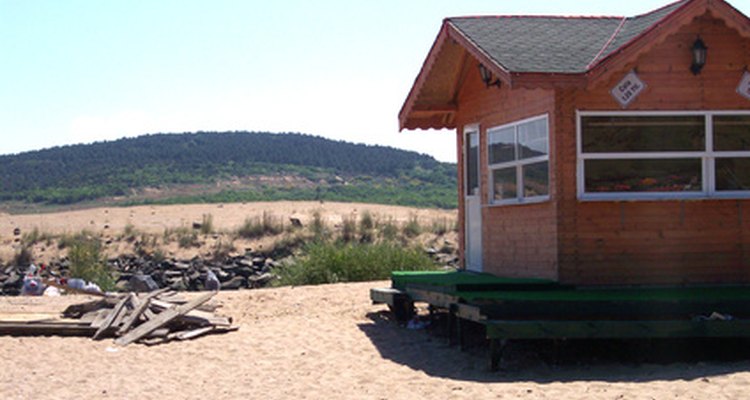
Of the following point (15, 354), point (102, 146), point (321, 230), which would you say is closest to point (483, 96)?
point (15, 354)

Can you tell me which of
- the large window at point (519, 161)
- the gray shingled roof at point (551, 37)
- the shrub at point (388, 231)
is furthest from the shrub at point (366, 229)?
the gray shingled roof at point (551, 37)

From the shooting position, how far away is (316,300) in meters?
16.0

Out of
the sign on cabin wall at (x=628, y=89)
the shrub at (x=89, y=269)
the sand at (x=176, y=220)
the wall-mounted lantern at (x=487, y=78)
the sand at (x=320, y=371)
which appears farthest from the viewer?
the sand at (x=176, y=220)

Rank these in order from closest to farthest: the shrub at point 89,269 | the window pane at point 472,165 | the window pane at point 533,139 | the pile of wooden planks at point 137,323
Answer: the window pane at point 533,139 < the pile of wooden planks at point 137,323 < the window pane at point 472,165 < the shrub at point 89,269

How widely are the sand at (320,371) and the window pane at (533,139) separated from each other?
270 centimetres

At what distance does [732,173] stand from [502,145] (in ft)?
10.2

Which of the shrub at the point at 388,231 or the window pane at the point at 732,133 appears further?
the shrub at the point at 388,231

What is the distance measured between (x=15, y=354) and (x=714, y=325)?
325 inches

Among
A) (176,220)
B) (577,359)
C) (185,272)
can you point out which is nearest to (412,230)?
(185,272)

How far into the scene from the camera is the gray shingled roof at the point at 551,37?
1184 cm

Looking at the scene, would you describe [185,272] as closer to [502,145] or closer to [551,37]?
[502,145]

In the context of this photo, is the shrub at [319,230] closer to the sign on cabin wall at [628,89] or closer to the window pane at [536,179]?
the window pane at [536,179]

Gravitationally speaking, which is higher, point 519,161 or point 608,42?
point 608,42

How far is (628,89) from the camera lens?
477 inches
